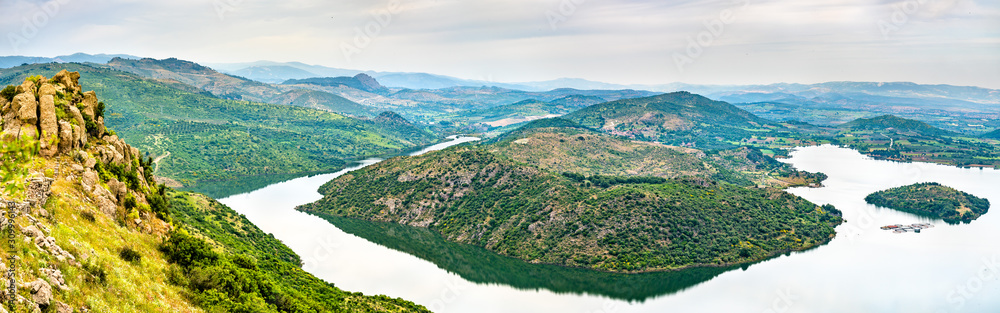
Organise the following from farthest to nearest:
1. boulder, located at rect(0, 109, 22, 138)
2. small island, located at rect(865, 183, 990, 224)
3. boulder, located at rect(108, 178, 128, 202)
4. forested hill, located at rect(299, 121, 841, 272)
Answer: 1. small island, located at rect(865, 183, 990, 224)
2. forested hill, located at rect(299, 121, 841, 272)
3. boulder, located at rect(108, 178, 128, 202)
4. boulder, located at rect(0, 109, 22, 138)

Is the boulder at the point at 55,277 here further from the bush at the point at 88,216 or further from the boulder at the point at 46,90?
the boulder at the point at 46,90

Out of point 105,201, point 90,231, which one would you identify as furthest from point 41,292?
point 105,201

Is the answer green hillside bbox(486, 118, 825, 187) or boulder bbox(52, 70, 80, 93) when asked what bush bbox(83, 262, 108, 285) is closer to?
boulder bbox(52, 70, 80, 93)

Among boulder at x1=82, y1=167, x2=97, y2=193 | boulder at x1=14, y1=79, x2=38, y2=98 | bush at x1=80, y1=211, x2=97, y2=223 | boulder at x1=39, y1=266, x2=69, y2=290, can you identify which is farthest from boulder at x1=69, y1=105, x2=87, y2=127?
boulder at x1=39, y1=266, x2=69, y2=290

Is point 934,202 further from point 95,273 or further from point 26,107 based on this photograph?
point 26,107

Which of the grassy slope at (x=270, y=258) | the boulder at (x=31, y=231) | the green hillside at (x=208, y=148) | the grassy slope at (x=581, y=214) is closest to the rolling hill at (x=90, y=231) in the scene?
the boulder at (x=31, y=231)

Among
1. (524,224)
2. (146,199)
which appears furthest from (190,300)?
(524,224)
